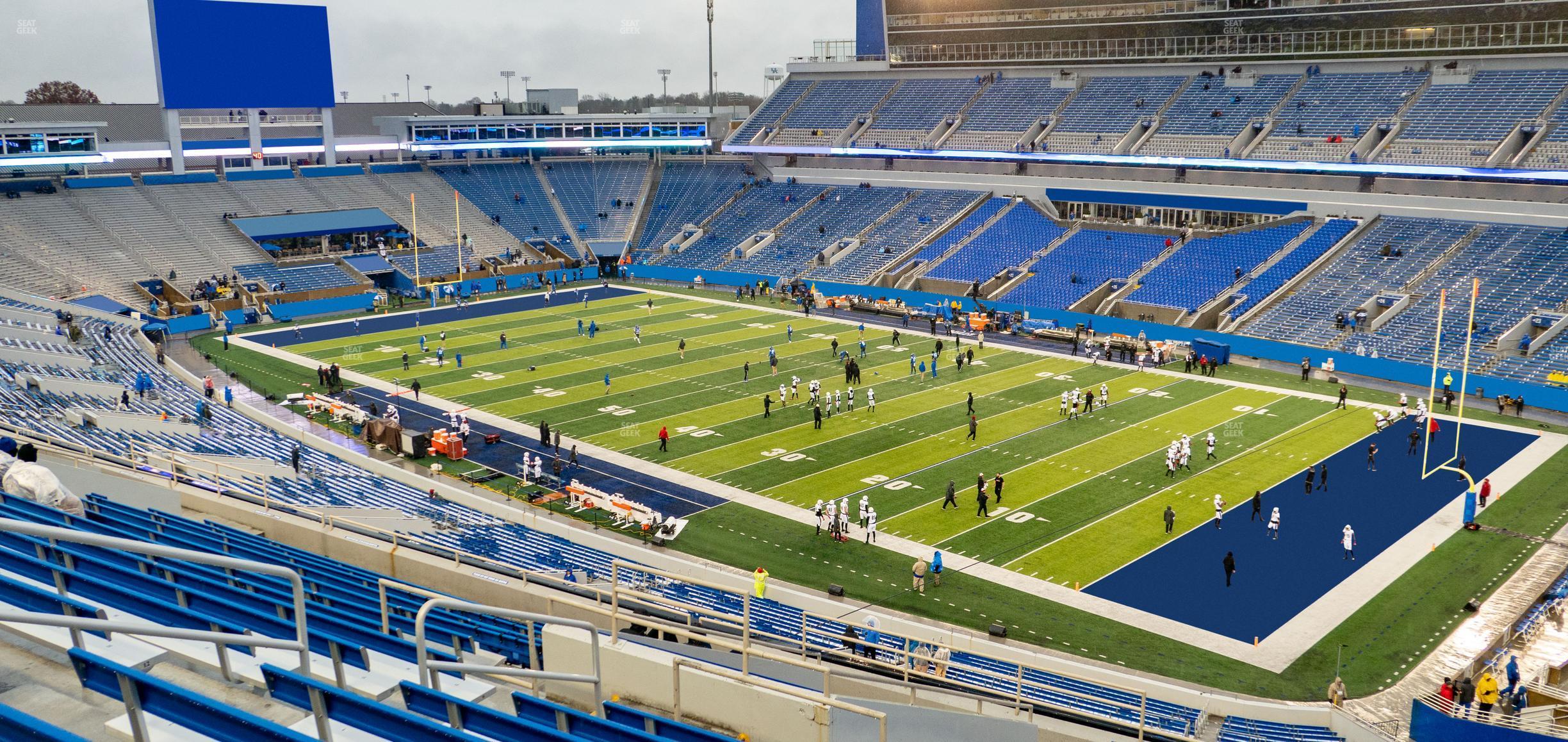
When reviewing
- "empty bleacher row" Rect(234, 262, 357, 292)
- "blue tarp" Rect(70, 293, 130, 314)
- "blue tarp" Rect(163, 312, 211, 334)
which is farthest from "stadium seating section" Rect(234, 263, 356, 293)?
"blue tarp" Rect(70, 293, 130, 314)

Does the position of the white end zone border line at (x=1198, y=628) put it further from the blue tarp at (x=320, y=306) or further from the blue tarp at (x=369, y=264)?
the blue tarp at (x=369, y=264)

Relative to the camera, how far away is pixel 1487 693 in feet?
52.9

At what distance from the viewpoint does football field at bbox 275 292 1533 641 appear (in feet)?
76.3

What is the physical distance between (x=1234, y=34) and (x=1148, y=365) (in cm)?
2341

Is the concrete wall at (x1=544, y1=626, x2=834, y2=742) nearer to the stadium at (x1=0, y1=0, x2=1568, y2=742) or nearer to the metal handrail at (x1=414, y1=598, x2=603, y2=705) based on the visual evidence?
the stadium at (x1=0, y1=0, x2=1568, y2=742)

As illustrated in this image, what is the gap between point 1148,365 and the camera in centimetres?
4175

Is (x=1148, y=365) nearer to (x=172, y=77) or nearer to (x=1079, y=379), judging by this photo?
(x=1079, y=379)

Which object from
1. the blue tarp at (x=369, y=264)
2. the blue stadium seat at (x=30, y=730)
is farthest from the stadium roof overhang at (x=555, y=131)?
the blue stadium seat at (x=30, y=730)

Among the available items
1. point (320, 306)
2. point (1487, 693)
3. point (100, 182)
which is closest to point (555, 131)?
point (320, 306)

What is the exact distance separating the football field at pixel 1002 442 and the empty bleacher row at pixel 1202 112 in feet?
53.9

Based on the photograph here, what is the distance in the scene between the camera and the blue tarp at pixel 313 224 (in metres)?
57.8

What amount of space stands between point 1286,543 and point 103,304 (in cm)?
4562

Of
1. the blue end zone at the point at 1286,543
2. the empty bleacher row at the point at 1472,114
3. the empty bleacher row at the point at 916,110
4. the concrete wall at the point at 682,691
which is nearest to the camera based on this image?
the concrete wall at the point at 682,691

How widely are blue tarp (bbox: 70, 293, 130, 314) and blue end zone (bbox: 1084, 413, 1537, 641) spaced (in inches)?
1666
